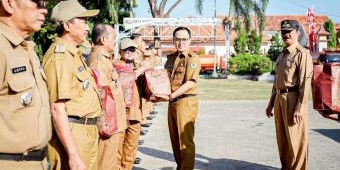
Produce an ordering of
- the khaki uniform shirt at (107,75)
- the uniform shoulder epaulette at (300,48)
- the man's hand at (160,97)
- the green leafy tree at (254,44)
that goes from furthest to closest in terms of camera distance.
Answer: the green leafy tree at (254,44)
the man's hand at (160,97)
the uniform shoulder epaulette at (300,48)
the khaki uniform shirt at (107,75)

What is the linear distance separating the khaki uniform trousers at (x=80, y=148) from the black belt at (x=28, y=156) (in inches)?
27.2

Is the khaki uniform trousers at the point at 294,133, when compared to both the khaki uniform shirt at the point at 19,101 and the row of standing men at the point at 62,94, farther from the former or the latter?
the khaki uniform shirt at the point at 19,101

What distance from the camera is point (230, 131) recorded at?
926cm

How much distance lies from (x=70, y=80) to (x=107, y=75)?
1.13 metres

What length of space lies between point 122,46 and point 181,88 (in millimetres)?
1091

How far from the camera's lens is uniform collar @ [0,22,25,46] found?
2.43m

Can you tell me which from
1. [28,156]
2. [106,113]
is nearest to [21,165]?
[28,156]

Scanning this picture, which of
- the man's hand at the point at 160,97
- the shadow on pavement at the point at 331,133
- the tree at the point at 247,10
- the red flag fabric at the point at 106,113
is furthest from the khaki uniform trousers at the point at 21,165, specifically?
the tree at the point at 247,10

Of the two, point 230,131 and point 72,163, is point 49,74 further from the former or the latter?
point 230,131

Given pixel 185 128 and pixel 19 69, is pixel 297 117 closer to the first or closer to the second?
pixel 185 128

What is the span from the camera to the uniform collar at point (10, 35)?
243 centimetres

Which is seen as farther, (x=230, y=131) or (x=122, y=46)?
(x=230, y=131)

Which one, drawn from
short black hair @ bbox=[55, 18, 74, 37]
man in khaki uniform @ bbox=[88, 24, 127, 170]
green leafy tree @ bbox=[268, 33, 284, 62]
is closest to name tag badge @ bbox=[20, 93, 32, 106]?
short black hair @ bbox=[55, 18, 74, 37]

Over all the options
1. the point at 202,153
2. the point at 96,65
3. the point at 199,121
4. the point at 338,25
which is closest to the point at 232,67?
the point at 199,121
